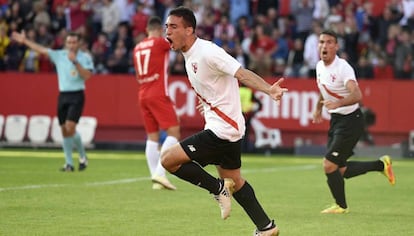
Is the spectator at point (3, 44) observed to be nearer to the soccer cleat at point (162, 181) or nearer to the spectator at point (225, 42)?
the spectator at point (225, 42)

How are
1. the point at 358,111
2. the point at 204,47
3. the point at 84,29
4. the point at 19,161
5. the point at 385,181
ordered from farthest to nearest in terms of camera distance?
the point at 84,29
the point at 19,161
the point at 385,181
the point at 358,111
the point at 204,47

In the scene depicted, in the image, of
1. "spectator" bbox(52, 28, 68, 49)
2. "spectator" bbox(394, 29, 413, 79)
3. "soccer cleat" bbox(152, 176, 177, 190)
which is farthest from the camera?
"spectator" bbox(52, 28, 68, 49)

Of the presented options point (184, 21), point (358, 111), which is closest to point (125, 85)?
point (358, 111)

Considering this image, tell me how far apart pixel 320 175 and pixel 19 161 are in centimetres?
672

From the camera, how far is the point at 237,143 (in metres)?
10.8

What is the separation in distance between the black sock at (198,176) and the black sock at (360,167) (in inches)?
178

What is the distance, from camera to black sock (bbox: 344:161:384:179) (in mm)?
15094

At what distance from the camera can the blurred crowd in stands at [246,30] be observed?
29.2m

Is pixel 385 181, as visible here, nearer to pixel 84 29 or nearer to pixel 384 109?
pixel 384 109

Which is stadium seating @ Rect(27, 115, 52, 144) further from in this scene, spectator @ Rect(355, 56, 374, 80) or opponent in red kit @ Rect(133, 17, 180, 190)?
opponent in red kit @ Rect(133, 17, 180, 190)

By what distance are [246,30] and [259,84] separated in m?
20.8

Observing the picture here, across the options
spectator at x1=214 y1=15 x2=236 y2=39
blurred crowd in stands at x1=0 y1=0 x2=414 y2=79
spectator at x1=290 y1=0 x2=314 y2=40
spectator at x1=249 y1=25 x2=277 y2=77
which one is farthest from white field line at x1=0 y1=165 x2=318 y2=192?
spectator at x1=290 y1=0 x2=314 y2=40

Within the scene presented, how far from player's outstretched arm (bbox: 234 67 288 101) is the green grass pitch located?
2.03 metres

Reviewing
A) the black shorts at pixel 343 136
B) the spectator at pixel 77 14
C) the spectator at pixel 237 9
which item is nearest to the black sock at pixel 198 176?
the black shorts at pixel 343 136
